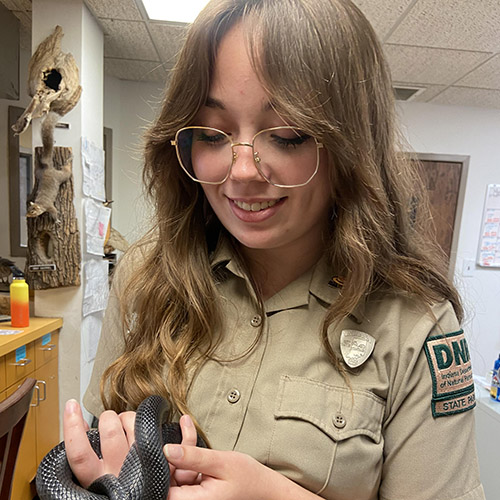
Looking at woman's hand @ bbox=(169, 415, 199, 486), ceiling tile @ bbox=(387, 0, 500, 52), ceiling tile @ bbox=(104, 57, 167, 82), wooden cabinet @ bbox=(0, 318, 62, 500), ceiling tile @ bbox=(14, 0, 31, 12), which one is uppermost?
ceiling tile @ bbox=(387, 0, 500, 52)

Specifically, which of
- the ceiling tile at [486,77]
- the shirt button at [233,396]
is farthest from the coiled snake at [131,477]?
the ceiling tile at [486,77]

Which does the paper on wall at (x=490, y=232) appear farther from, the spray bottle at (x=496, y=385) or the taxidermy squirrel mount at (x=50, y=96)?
the taxidermy squirrel mount at (x=50, y=96)

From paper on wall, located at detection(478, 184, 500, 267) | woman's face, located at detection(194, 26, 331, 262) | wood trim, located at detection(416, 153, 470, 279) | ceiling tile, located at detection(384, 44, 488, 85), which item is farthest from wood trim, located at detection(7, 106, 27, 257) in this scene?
paper on wall, located at detection(478, 184, 500, 267)

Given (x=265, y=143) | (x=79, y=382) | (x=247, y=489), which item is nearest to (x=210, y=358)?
(x=247, y=489)

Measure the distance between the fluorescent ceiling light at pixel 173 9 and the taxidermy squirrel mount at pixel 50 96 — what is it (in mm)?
509

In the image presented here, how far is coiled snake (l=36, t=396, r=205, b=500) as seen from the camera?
0.51 m

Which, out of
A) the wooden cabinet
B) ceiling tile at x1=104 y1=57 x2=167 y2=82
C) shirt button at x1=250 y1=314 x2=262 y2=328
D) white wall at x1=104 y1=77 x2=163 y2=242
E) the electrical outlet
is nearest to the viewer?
shirt button at x1=250 y1=314 x2=262 y2=328

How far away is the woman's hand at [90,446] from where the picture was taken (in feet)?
1.86

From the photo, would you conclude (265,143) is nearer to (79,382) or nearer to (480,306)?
(79,382)

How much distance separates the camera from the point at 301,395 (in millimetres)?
685

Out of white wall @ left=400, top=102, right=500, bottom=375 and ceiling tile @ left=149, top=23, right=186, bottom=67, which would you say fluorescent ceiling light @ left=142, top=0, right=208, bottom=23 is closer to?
ceiling tile @ left=149, top=23, right=186, bottom=67

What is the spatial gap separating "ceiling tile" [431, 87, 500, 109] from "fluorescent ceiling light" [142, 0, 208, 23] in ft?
7.08

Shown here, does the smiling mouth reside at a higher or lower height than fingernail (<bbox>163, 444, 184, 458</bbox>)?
higher

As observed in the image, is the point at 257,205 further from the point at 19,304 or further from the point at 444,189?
the point at 444,189
